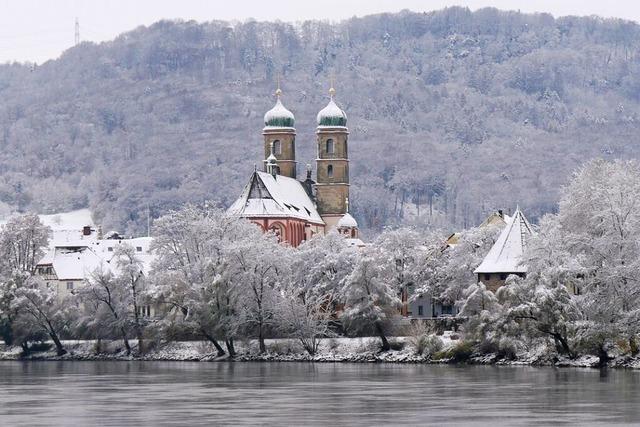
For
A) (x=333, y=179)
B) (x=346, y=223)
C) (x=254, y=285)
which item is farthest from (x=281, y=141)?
(x=254, y=285)

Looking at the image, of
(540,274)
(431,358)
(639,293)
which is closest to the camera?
(639,293)

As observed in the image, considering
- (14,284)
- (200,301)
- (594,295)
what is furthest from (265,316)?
(594,295)

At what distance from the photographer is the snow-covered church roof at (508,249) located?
117 metres

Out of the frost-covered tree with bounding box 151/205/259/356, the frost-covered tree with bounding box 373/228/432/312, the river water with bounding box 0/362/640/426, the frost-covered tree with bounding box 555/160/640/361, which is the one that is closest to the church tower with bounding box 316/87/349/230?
the frost-covered tree with bounding box 373/228/432/312

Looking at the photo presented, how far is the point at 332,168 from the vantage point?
180 m

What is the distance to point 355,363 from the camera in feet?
364

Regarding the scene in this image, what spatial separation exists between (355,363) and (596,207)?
71.7ft

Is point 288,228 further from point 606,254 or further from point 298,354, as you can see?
point 606,254

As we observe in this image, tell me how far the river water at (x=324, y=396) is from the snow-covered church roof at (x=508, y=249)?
50.2ft

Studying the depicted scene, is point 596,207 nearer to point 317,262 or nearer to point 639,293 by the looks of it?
point 639,293

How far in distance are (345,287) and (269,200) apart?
44608mm

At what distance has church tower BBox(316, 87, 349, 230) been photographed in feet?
587

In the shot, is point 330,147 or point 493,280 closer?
point 493,280

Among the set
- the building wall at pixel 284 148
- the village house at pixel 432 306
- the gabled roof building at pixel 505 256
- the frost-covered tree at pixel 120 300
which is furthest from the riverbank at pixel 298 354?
the building wall at pixel 284 148
